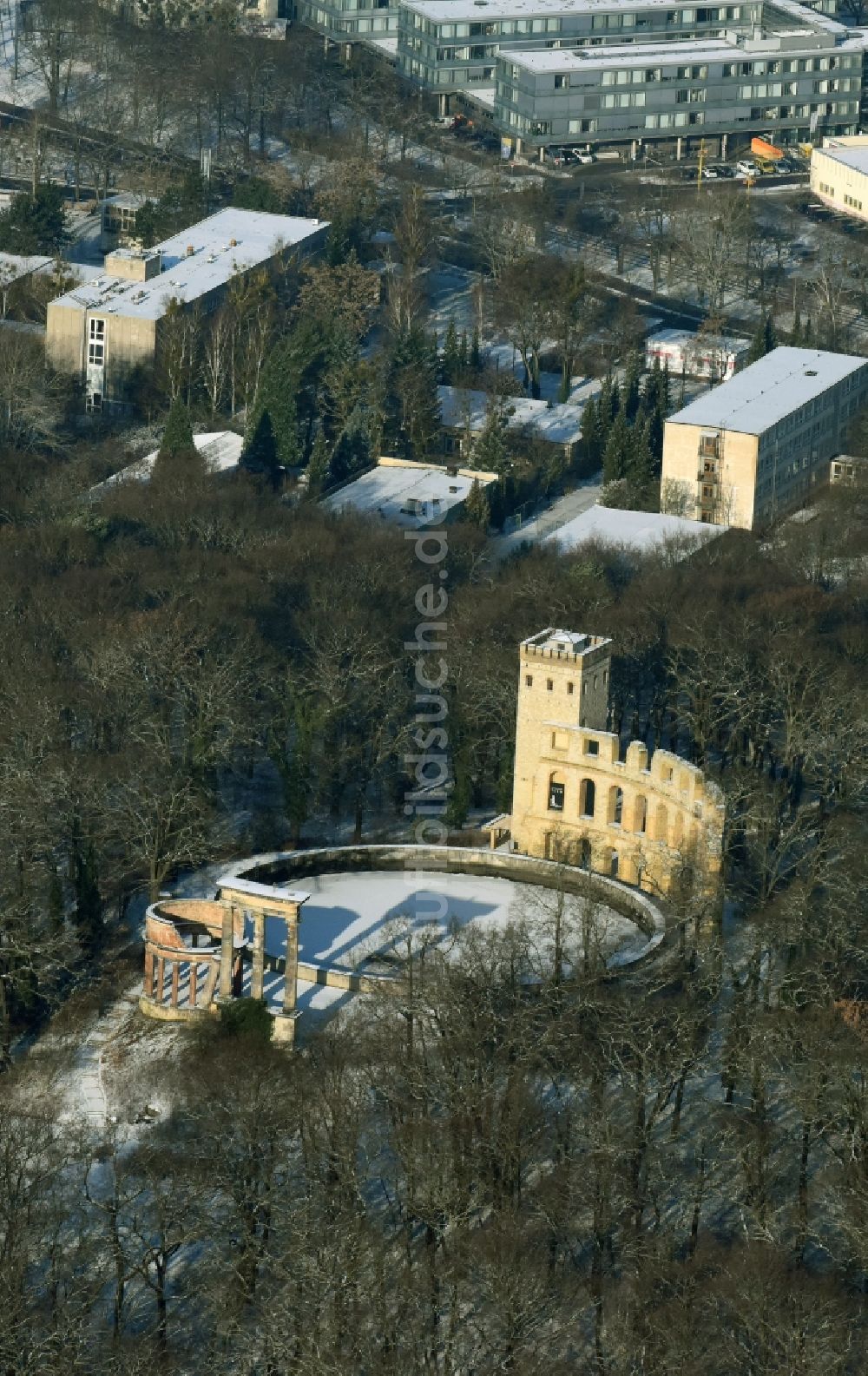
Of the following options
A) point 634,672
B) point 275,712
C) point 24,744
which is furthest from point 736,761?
point 24,744

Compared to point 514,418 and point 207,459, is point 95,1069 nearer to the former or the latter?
point 207,459

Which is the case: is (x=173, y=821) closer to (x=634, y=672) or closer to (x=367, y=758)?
(x=367, y=758)

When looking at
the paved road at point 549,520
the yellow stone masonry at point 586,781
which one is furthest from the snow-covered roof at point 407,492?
the yellow stone masonry at point 586,781

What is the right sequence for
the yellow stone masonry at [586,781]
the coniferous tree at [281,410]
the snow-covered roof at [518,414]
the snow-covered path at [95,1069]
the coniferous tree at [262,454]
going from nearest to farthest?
1. the snow-covered path at [95,1069]
2. the yellow stone masonry at [586,781]
3. the coniferous tree at [262,454]
4. the coniferous tree at [281,410]
5. the snow-covered roof at [518,414]

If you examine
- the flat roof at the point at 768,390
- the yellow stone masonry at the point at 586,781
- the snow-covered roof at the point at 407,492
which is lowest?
the snow-covered roof at the point at 407,492

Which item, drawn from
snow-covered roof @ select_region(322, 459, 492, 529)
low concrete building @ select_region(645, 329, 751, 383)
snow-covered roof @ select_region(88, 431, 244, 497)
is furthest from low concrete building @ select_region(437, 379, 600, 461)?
snow-covered roof @ select_region(88, 431, 244, 497)

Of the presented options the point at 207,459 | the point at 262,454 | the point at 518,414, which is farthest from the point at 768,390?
the point at 207,459

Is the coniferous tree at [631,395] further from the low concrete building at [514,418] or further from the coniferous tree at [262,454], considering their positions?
the coniferous tree at [262,454]

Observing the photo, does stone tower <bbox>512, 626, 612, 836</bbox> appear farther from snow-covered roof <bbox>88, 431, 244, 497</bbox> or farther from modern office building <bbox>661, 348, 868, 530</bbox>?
snow-covered roof <bbox>88, 431, 244, 497</bbox>
